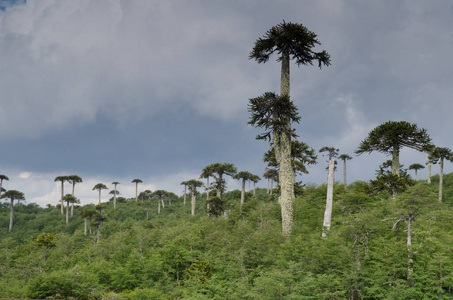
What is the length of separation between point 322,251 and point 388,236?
3.29 meters

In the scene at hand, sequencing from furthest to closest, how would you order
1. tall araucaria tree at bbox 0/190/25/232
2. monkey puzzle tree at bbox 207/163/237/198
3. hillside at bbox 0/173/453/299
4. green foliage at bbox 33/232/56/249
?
tall araucaria tree at bbox 0/190/25/232 < monkey puzzle tree at bbox 207/163/237/198 < green foliage at bbox 33/232/56/249 < hillside at bbox 0/173/453/299

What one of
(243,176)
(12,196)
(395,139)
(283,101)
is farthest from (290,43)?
(12,196)

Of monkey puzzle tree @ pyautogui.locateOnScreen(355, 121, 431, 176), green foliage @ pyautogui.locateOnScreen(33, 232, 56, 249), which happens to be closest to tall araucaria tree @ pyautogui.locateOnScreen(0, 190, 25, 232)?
green foliage @ pyautogui.locateOnScreen(33, 232, 56, 249)

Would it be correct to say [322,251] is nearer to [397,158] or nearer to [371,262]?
[371,262]

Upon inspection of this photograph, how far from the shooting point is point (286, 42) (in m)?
18.1

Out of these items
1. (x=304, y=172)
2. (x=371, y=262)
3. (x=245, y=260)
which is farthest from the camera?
(x=304, y=172)

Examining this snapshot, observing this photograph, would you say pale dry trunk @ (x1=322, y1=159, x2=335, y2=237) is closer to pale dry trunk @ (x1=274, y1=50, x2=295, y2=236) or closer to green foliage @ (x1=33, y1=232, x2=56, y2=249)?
pale dry trunk @ (x1=274, y1=50, x2=295, y2=236)

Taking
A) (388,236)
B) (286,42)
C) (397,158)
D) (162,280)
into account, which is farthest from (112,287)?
(397,158)

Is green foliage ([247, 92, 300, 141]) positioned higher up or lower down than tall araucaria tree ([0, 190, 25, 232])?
higher up

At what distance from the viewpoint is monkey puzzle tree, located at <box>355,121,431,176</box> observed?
720 inches

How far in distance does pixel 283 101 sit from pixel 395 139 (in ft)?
31.7

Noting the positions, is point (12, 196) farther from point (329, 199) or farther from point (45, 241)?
point (329, 199)

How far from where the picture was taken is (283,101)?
17.2 m

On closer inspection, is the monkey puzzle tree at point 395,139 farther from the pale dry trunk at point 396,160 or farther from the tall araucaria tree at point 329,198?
the tall araucaria tree at point 329,198
